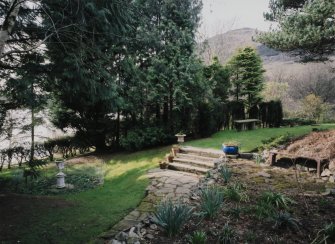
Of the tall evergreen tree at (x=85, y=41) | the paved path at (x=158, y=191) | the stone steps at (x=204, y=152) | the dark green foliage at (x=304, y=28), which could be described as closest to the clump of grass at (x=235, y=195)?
the paved path at (x=158, y=191)

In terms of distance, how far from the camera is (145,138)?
440 inches

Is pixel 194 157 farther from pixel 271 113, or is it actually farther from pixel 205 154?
pixel 271 113

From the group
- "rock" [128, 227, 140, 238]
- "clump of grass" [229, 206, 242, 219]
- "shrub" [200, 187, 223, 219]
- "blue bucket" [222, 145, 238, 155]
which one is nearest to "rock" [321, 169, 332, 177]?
"blue bucket" [222, 145, 238, 155]

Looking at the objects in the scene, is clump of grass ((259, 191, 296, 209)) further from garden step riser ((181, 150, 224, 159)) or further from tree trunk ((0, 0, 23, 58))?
tree trunk ((0, 0, 23, 58))

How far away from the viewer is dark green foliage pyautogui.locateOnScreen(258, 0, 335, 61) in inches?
300

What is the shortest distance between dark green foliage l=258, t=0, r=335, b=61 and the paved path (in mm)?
4920

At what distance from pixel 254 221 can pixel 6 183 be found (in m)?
5.82

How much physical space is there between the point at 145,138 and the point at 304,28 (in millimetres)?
6737

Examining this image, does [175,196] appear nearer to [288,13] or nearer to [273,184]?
[273,184]

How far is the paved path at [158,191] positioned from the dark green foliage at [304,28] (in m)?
4.92

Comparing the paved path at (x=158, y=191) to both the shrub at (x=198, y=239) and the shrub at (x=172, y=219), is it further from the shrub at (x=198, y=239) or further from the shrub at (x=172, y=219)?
the shrub at (x=198, y=239)

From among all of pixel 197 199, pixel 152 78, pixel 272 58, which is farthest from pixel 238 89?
pixel 272 58

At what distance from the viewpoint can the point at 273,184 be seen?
5598mm

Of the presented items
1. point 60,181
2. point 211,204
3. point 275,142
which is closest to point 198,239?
point 211,204
